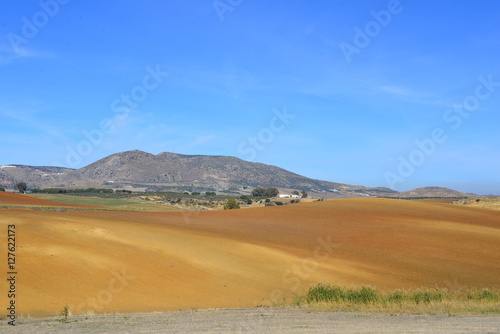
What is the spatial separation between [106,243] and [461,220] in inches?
1616

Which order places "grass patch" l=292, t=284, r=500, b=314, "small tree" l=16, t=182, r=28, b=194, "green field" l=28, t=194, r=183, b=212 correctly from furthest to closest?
"small tree" l=16, t=182, r=28, b=194
"green field" l=28, t=194, r=183, b=212
"grass patch" l=292, t=284, r=500, b=314

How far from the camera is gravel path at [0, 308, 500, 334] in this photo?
12.1m

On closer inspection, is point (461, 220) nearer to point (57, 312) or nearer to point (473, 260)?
point (473, 260)

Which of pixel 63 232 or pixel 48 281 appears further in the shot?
pixel 63 232

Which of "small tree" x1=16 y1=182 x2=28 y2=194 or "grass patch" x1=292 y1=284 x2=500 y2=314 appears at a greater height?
"small tree" x1=16 y1=182 x2=28 y2=194

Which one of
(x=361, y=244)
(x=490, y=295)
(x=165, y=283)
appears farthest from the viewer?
(x=361, y=244)

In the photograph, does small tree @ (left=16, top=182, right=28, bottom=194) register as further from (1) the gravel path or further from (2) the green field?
(1) the gravel path

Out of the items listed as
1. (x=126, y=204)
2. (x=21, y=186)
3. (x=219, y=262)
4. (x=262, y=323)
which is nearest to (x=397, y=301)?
(x=262, y=323)

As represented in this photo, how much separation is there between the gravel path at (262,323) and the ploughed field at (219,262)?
3.02 meters

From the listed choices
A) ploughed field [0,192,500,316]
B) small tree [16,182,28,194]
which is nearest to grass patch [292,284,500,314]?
ploughed field [0,192,500,316]

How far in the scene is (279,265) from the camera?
27.0 meters

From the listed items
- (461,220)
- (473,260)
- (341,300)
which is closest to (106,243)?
(341,300)

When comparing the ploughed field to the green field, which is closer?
the ploughed field

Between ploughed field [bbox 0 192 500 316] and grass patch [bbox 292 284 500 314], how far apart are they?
2.64 m
